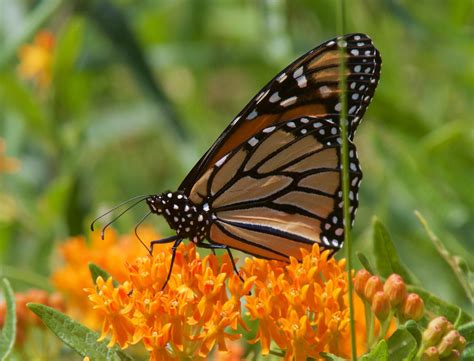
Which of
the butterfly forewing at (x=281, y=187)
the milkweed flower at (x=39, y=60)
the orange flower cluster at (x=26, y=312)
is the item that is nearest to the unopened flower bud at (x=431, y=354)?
the butterfly forewing at (x=281, y=187)

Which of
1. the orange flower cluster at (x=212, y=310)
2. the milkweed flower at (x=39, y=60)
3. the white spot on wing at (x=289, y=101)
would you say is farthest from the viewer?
the milkweed flower at (x=39, y=60)

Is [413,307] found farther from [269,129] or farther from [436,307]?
[269,129]

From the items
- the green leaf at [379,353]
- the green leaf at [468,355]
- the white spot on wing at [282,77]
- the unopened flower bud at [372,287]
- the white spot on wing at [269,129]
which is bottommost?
the green leaf at [468,355]

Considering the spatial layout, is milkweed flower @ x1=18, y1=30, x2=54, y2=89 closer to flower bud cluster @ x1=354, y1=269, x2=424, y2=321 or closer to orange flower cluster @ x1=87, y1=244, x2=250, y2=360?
orange flower cluster @ x1=87, y1=244, x2=250, y2=360

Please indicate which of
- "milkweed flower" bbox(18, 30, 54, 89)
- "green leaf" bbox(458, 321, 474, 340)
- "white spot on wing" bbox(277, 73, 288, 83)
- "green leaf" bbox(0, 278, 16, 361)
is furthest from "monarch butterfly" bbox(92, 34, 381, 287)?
"milkweed flower" bbox(18, 30, 54, 89)

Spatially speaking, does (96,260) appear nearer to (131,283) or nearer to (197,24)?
(131,283)

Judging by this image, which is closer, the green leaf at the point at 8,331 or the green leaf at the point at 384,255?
the green leaf at the point at 8,331

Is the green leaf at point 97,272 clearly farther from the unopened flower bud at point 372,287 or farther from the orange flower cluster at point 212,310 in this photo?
the unopened flower bud at point 372,287
